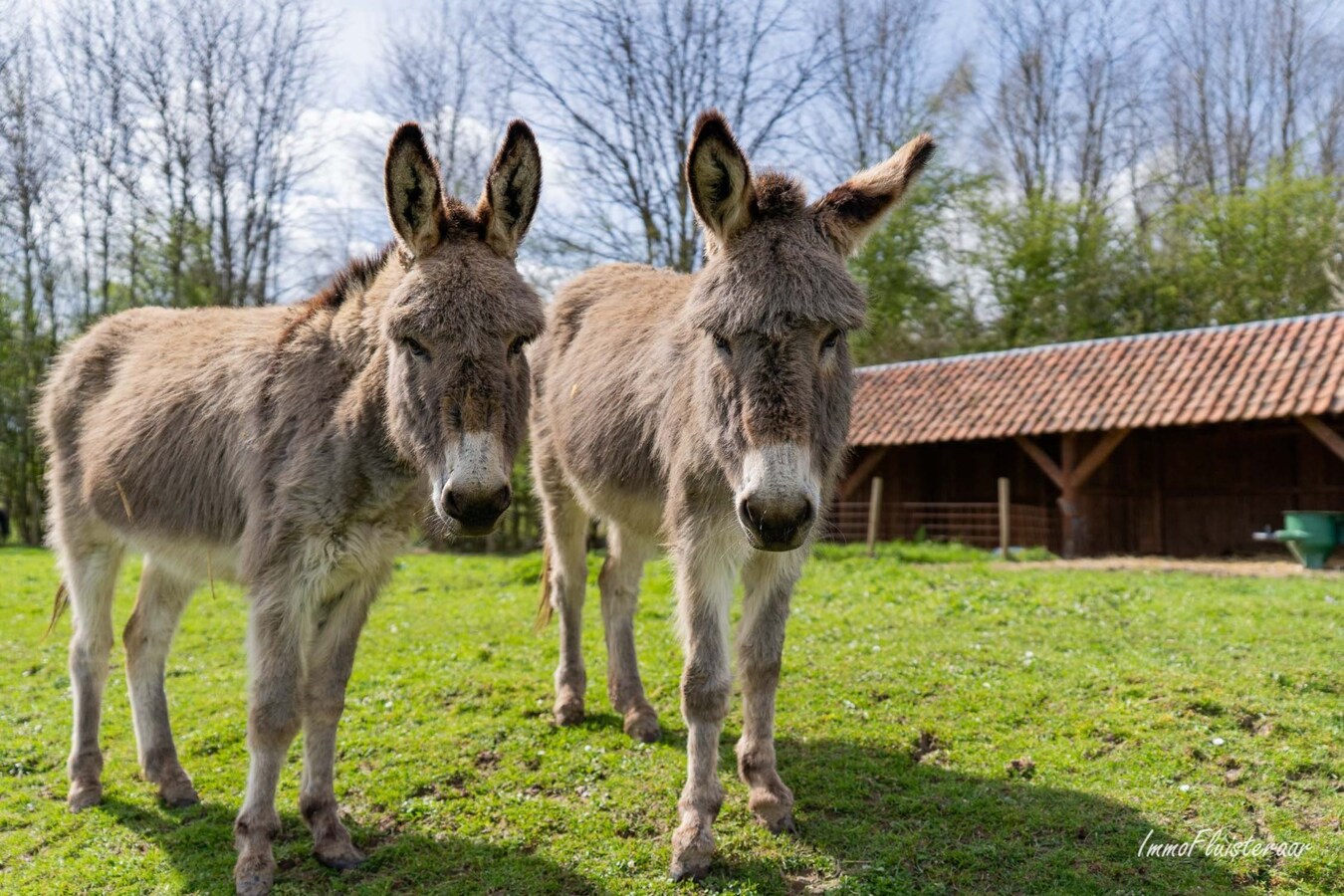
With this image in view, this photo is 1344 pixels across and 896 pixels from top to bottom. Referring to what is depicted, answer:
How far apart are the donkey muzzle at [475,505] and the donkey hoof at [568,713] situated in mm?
2747

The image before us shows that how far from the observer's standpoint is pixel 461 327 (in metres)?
3.58

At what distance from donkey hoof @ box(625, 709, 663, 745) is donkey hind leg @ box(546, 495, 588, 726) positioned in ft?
1.27

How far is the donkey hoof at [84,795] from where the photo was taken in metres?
4.96

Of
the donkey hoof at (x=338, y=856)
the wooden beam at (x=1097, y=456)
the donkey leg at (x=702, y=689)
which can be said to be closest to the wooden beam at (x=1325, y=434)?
the wooden beam at (x=1097, y=456)

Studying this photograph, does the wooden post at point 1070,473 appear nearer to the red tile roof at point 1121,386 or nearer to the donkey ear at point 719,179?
the red tile roof at point 1121,386

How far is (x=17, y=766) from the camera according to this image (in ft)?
18.6

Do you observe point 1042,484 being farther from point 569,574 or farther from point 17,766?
point 17,766

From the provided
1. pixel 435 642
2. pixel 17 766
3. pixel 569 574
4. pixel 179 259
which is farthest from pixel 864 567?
pixel 179 259

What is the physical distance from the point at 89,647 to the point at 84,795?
30.0 inches

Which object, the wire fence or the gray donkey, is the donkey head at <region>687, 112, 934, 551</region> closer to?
the gray donkey

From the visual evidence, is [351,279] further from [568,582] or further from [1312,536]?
[1312,536]

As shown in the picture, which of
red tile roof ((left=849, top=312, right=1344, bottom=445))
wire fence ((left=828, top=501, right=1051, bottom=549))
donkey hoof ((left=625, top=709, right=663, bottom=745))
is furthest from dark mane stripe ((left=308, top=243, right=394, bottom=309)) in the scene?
wire fence ((left=828, top=501, right=1051, bottom=549))

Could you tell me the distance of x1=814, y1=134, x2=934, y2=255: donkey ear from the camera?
4012mm

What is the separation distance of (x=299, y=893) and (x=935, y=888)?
255 cm
